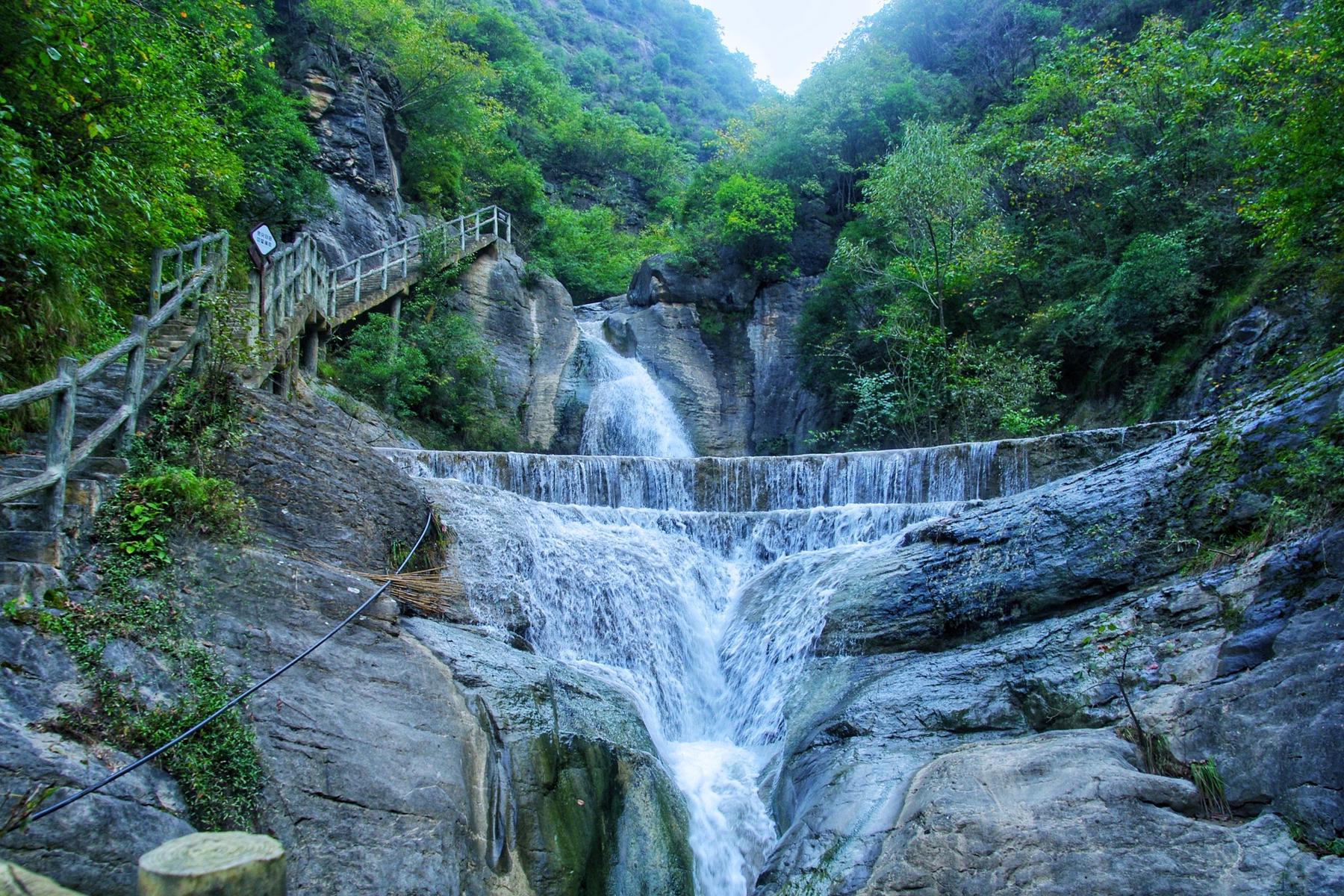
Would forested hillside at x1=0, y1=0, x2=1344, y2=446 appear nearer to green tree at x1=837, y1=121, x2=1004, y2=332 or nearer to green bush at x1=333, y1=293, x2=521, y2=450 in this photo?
green tree at x1=837, y1=121, x2=1004, y2=332

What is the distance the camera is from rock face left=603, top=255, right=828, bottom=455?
849 inches

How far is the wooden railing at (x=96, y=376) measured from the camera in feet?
14.6

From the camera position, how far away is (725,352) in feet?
74.8

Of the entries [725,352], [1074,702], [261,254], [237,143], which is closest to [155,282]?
[261,254]

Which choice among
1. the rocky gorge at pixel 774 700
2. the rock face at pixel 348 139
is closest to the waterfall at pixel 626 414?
the rock face at pixel 348 139

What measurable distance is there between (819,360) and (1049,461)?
934 cm

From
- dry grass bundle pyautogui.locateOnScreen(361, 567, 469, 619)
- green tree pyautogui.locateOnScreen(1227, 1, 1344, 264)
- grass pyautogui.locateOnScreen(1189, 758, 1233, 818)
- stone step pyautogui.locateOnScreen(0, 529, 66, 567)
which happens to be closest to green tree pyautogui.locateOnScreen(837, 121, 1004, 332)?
green tree pyautogui.locateOnScreen(1227, 1, 1344, 264)

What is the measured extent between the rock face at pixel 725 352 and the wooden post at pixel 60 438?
1698cm

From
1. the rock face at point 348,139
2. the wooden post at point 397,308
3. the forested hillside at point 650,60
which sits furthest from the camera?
the forested hillside at point 650,60

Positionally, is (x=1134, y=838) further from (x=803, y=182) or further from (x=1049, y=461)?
(x=803, y=182)

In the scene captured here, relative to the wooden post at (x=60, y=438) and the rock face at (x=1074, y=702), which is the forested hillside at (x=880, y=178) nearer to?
the wooden post at (x=60, y=438)

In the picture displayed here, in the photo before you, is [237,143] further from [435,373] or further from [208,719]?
[208,719]

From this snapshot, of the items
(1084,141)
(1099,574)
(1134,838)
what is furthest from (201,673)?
(1084,141)

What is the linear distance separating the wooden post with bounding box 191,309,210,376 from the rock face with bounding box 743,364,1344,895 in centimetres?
590
